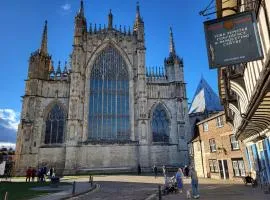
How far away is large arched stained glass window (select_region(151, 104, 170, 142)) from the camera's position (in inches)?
1537

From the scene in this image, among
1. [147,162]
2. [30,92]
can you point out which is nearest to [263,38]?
[147,162]

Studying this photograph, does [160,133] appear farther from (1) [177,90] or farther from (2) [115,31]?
(2) [115,31]

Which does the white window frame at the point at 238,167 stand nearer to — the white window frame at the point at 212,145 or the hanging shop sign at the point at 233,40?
the white window frame at the point at 212,145

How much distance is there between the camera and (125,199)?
1298 cm

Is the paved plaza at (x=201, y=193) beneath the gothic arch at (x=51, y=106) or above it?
beneath

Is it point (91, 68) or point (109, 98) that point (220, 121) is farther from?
point (91, 68)

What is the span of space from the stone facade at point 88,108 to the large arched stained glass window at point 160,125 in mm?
509

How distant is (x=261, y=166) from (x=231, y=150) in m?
8.00

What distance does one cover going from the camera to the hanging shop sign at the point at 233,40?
5672mm

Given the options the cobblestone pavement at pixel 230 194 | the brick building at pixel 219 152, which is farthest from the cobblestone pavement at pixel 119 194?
the brick building at pixel 219 152

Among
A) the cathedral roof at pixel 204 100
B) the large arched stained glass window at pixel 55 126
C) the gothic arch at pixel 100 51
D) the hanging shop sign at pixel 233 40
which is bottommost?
the hanging shop sign at pixel 233 40

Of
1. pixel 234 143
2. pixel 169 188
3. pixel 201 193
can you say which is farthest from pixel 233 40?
pixel 234 143

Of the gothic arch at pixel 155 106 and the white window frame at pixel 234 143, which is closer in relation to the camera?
the white window frame at pixel 234 143

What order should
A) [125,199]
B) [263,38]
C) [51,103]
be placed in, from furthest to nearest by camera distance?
[51,103], [125,199], [263,38]
